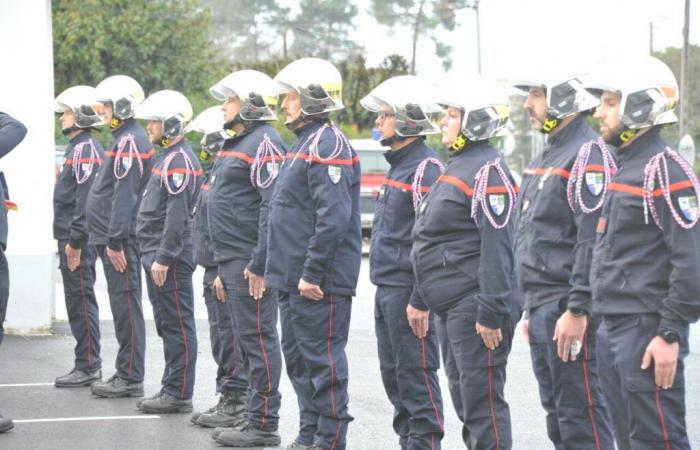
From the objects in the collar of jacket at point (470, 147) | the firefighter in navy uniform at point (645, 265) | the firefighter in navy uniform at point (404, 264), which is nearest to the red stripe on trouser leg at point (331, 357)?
the firefighter in navy uniform at point (404, 264)

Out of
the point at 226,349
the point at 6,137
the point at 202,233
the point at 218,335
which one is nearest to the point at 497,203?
the point at 202,233

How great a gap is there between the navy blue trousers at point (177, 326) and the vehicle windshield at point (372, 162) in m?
17.7

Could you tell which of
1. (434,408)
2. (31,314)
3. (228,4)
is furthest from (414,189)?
(228,4)

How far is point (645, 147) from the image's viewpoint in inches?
222

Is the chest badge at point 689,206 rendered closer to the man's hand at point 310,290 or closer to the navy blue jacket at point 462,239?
the navy blue jacket at point 462,239

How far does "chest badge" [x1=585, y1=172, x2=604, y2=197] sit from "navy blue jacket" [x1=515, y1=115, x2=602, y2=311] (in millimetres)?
11

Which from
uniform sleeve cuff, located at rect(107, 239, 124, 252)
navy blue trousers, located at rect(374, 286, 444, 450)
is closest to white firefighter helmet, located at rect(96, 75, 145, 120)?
uniform sleeve cuff, located at rect(107, 239, 124, 252)

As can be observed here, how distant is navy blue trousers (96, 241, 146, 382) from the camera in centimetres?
1008

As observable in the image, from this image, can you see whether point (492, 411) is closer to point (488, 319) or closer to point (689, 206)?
point (488, 319)

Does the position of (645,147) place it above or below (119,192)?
above

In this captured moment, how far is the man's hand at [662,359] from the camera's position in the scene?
17.6 feet

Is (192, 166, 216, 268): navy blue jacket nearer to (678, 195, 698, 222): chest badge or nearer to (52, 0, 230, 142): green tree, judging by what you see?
(678, 195, 698, 222): chest badge

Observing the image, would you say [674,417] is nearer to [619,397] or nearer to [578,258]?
[619,397]

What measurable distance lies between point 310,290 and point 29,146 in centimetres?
647
